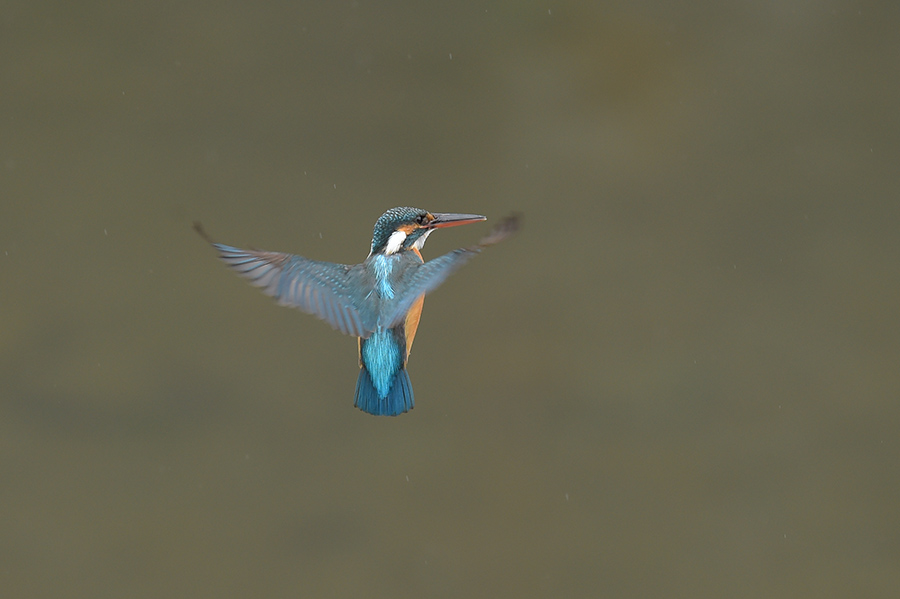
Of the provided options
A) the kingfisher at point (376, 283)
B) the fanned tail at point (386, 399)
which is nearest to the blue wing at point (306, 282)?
the kingfisher at point (376, 283)

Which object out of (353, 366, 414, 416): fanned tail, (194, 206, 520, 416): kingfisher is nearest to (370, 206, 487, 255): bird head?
(194, 206, 520, 416): kingfisher

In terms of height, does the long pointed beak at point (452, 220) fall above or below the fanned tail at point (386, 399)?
above

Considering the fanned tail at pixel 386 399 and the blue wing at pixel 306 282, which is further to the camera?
the fanned tail at pixel 386 399

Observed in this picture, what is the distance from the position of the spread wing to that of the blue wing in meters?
0.04

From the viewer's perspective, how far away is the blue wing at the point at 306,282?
918mm

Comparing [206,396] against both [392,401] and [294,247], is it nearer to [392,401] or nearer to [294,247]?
[294,247]

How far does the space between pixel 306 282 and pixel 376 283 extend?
0.07 m

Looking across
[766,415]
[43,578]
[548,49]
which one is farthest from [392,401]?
[548,49]


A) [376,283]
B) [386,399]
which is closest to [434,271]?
[376,283]

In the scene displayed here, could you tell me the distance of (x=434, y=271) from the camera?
0.91 m

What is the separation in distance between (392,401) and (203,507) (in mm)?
1363

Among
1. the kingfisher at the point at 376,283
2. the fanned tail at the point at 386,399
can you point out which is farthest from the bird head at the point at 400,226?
the fanned tail at the point at 386,399

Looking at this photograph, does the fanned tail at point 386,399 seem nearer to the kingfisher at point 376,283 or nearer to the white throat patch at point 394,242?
the kingfisher at point 376,283

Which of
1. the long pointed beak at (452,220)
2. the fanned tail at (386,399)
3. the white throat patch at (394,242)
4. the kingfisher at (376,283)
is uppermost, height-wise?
the long pointed beak at (452,220)
